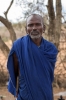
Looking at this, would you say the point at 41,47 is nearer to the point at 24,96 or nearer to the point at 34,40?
the point at 34,40

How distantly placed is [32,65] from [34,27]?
14.2 inches

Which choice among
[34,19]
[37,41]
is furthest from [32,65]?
[34,19]

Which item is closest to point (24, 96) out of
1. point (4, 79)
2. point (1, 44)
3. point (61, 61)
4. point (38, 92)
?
point (38, 92)

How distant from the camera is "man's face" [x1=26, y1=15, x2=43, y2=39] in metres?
2.61

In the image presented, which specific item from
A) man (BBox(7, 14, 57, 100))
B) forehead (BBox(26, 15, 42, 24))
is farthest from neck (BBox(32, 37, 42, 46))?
forehead (BBox(26, 15, 42, 24))

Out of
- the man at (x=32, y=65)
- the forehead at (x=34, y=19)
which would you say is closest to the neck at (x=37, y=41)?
the man at (x=32, y=65)

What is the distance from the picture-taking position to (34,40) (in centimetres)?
265

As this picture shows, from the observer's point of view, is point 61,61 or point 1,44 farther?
point 61,61

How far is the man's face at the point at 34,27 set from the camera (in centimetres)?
261

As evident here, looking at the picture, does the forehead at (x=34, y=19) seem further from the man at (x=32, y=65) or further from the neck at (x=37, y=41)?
the neck at (x=37, y=41)

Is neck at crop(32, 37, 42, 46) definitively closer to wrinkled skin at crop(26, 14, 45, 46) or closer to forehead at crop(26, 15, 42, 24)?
wrinkled skin at crop(26, 14, 45, 46)

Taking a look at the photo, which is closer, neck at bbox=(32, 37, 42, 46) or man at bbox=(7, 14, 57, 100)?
man at bbox=(7, 14, 57, 100)

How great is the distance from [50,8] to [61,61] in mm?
2061

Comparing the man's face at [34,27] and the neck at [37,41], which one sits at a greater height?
the man's face at [34,27]
